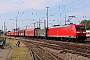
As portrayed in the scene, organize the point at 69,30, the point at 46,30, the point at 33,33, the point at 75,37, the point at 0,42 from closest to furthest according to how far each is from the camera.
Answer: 1. the point at 0,42
2. the point at 75,37
3. the point at 69,30
4. the point at 46,30
5. the point at 33,33

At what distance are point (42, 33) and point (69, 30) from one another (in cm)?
2164

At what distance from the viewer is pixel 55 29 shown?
145ft

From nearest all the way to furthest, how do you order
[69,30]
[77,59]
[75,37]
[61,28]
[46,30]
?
[77,59] < [75,37] < [69,30] < [61,28] < [46,30]

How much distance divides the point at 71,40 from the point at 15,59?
72.4 feet

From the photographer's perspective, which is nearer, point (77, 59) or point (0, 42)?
point (77, 59)

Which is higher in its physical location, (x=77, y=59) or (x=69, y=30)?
(x=69, y=30)

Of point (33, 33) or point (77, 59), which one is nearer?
point (77, 59)

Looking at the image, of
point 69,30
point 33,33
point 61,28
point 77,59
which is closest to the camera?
point 77,59

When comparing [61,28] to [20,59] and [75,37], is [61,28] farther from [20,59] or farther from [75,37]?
[20,59]

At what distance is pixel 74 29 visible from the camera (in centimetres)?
3397

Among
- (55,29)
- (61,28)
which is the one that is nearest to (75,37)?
(61,28)

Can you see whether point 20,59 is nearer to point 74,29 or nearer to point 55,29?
point 74,29

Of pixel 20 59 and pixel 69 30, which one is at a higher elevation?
pixel 69 30

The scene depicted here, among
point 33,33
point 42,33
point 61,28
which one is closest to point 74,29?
point 61,28
